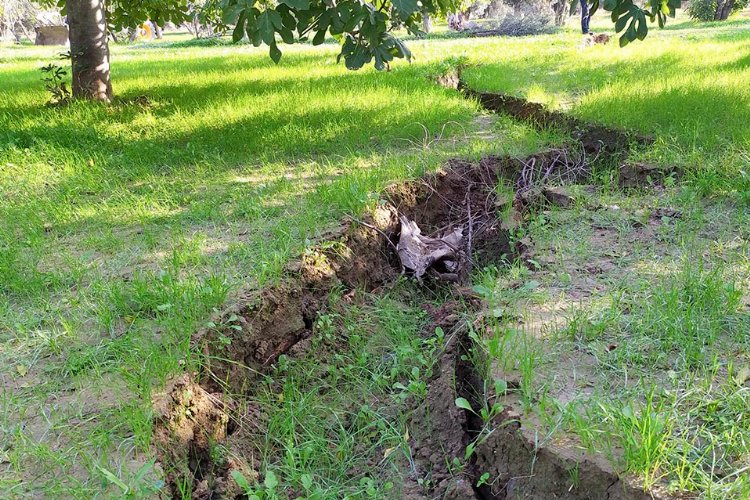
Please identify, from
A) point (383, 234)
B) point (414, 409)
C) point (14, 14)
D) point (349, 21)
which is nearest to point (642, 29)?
point (349, 21)

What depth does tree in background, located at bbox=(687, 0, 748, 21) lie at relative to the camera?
86.4 ft

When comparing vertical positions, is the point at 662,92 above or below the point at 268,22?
below

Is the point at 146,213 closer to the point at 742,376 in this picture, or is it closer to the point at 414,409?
the point at 414,409

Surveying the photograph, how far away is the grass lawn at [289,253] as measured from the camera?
1986 millimetres

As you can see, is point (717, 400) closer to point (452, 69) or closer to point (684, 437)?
point (684, 437)

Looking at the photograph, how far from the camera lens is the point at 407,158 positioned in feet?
15.2

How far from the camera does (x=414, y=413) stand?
2441 mm

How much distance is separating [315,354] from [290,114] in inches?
149

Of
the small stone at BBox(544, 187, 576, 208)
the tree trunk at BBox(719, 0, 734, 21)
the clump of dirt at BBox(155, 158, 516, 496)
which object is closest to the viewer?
the clump of dirt at BBox(155, 158, 516, 496)

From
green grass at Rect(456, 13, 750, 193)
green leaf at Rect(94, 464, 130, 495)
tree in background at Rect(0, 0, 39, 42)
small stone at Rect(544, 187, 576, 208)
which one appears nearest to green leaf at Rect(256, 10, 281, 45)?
green leaf at Rect(94, 464, 130, 495)

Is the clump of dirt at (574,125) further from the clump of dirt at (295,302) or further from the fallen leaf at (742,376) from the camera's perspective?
the fallen leaf at (742,376)

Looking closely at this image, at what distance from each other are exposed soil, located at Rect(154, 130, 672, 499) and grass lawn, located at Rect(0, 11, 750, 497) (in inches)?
3.7

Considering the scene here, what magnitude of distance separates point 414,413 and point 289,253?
3.96ft

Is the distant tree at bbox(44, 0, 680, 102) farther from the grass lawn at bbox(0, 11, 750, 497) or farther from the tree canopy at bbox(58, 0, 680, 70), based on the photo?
the grass lawn at bbox(0, 11, 750, 497)
